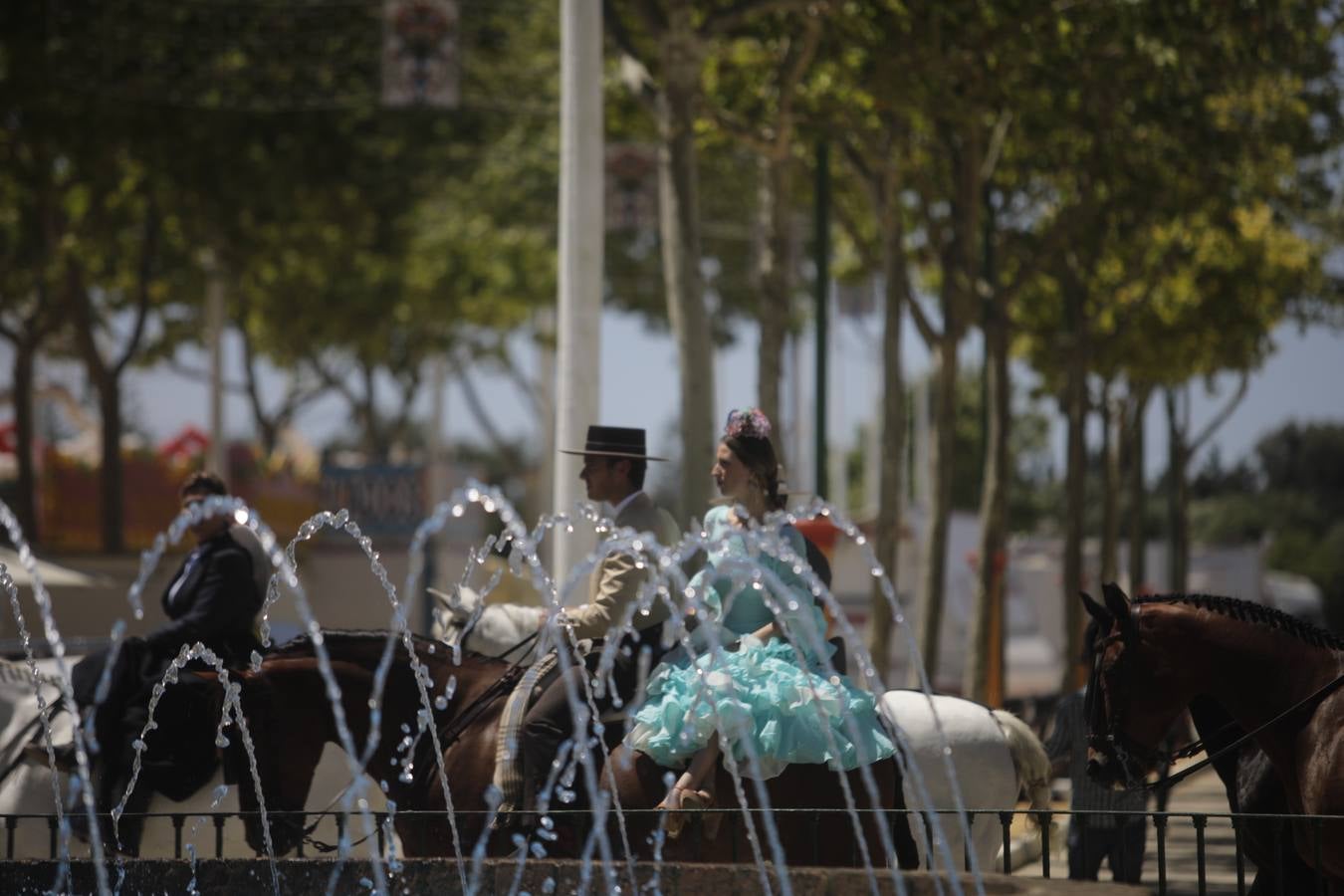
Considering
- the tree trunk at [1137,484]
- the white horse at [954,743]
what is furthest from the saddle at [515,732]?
the tree trunk at [1137,484]

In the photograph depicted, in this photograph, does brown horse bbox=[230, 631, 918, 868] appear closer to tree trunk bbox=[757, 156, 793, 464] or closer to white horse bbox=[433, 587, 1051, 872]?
white horse bbox=[433, 587, 1051, 872]

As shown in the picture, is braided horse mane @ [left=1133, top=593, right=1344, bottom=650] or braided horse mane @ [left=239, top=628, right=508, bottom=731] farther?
braided horse mane @ [left=239, top=628, right=508, bottom=731]

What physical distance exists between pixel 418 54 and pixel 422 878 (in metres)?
13.4

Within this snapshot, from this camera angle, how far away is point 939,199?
24.0 m

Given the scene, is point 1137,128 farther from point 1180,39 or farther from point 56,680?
point 56,680

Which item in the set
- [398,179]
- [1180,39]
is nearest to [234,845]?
[1180,39]

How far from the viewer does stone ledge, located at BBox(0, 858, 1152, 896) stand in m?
A: 5.56

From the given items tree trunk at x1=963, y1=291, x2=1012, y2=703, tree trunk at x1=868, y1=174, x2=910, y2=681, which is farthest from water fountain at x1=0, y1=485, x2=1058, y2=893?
tree trunk at x1=963, y1=291, x2=1012, y2=703

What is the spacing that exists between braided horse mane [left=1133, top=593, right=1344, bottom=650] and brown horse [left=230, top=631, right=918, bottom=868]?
4.32 ft

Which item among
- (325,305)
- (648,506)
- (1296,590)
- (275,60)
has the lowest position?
(1296,590)

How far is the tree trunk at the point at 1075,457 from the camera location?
927 inches

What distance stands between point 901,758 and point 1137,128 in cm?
1516

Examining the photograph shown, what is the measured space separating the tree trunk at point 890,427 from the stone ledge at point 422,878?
11859 millimetres

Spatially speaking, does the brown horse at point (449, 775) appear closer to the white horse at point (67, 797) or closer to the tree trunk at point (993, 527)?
the white horse at point (67, 797)
